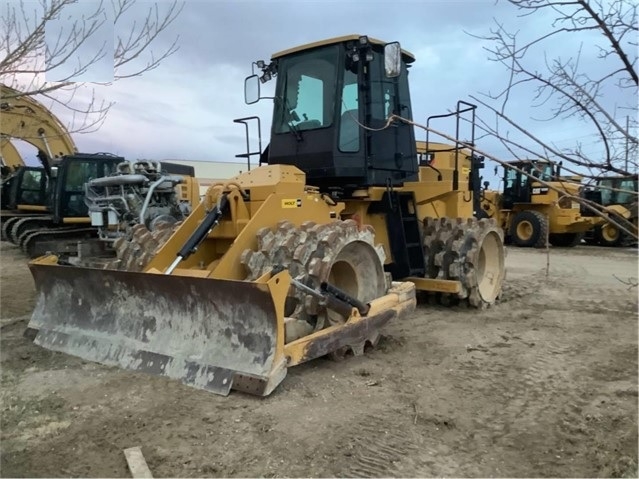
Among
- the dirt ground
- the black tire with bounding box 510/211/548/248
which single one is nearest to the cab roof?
the dirt ground

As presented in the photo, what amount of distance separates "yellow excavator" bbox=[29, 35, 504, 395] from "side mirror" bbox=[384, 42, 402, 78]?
22 mm

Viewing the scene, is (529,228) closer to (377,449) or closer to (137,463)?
(377,449)

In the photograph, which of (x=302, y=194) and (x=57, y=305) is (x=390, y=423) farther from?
(x=57, y=305)

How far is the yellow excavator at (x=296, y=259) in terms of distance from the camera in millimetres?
4191

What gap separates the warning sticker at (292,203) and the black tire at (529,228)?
12861 mm

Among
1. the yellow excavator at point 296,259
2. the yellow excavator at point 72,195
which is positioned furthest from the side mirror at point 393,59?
the yellow excavator at point 72,195

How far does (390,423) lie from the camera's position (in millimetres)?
3668

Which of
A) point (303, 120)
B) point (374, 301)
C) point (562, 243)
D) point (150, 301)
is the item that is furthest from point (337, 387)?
point (562, 243)

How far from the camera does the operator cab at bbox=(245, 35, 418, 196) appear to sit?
19.9 feet

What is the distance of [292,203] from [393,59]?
5.13 ft

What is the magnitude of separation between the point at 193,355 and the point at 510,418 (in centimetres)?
228

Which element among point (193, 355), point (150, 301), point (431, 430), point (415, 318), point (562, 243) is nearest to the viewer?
point (431, 430)

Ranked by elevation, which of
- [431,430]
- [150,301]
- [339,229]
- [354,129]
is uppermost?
[354,129]

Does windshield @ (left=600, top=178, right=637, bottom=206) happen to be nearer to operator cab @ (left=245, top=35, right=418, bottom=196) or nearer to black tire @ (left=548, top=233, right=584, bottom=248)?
operator cab @ (left=245, top=35, right=418, bottom=196)
